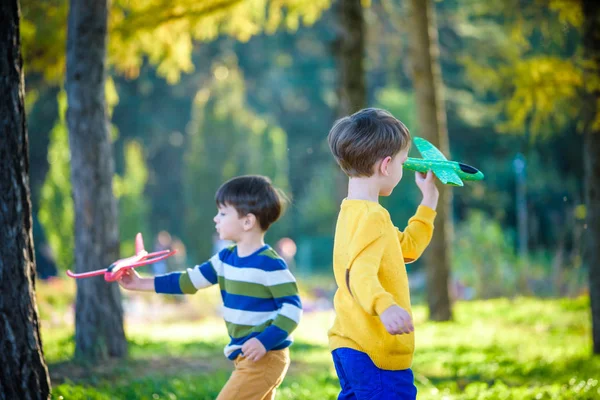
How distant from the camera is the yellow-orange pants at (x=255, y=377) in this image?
10.9 ft

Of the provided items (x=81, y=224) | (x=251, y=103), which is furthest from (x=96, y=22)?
(x=251, y=103)

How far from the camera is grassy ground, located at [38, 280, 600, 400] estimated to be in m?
4.83

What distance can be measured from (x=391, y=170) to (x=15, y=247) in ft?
5.81

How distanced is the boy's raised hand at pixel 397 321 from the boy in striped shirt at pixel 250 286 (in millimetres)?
841

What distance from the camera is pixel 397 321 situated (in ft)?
8.34

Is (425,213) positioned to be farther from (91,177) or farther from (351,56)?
(351,56)

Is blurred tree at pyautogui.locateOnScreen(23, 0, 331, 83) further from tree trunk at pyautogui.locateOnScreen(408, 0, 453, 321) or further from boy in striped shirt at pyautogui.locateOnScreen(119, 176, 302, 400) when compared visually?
boy in striped shirt at pyautogui.locateOnScreen(119, 176, 302, 400)

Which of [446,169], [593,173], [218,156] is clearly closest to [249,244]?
[446,169]

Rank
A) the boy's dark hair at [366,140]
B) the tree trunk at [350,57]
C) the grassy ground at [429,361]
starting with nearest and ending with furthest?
1. the boy's dark hair at [366,140]
2. the grassy ground at [429,361]
3. the tree trunk at [350,57]

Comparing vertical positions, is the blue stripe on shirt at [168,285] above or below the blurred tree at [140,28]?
below

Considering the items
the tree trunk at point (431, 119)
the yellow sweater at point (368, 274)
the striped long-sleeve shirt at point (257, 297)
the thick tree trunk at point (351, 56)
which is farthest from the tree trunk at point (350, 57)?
the yellow sweater at point (368, 274)

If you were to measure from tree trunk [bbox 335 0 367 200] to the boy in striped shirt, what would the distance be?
5502mm

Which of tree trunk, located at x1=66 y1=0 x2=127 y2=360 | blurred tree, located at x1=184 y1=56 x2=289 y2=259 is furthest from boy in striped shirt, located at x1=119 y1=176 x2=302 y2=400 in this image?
blurred tree, located at x1=184 y1=56 x2=289 y2=259

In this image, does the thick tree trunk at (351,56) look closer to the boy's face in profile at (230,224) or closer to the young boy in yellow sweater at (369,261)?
the boy's face in profile at (230,224)
